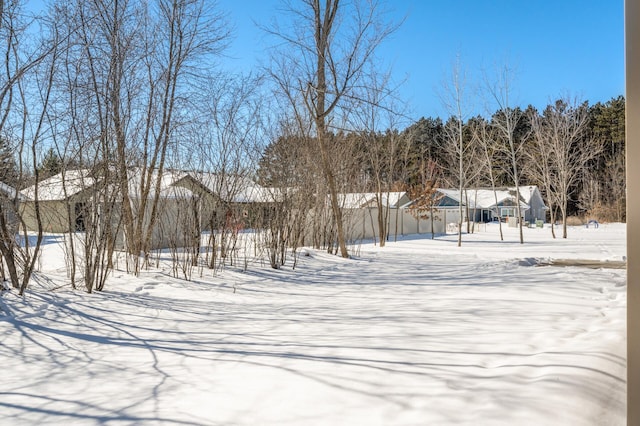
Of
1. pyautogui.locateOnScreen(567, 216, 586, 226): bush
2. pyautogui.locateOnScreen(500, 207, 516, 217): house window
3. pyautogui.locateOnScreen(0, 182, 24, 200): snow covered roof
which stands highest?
pyautogui.locateOnScreen(500, 207, 516, 217): house window

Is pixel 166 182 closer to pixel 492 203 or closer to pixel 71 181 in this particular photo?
pixel 71 181

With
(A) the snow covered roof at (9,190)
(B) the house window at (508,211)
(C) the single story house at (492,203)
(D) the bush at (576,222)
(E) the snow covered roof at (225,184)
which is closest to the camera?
(A) the snow covered roof at (9,190)

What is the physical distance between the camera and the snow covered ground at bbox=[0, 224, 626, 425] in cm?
227

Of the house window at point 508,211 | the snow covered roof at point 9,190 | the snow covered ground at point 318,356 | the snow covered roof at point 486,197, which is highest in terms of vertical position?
the snow covered roof at point 486,197

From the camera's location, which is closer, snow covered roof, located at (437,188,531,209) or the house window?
snow covered roof, located at (437,188,531,209)

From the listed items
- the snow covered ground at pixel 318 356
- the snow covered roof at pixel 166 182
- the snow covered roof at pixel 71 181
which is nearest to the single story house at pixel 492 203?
the snow covered roof at pixel 166 182

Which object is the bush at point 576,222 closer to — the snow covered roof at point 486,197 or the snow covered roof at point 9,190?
the snow covered roof at point 486,197

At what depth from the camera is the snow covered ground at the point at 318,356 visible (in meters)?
2.27

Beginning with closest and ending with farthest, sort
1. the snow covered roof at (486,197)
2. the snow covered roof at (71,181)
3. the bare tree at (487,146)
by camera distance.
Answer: the snow covered roof at (71,181), the bare tree at (487,146), the snow covered roof at (486,197)

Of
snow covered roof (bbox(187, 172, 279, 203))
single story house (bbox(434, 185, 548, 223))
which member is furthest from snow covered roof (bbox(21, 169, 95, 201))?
single story house (bbox(434, 185, 548, 223))

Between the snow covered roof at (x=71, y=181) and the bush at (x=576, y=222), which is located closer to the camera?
the snow covered roof at (x=71, y=181)

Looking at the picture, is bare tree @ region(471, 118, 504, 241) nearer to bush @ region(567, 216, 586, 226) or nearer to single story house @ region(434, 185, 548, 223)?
single story house @ region(434, 185, 548, 223)

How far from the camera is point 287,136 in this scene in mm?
10891

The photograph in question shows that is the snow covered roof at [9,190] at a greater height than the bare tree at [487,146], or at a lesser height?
lesser
